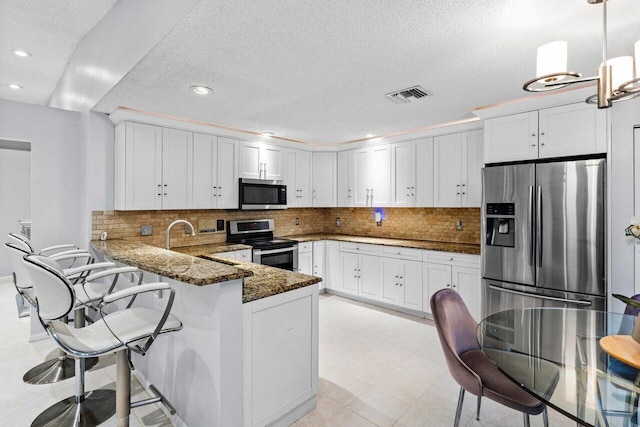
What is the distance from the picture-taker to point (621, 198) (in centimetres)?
264

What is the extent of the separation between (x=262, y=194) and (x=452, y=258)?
275 cm

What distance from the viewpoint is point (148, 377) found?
7.89 ft

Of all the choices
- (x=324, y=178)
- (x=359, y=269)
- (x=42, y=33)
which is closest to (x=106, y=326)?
(x=42, y=33)

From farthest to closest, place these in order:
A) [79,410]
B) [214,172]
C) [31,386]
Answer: [214,172] → [31,386] → [79,410]

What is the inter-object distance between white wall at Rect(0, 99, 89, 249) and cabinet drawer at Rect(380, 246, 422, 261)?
3.64 metres

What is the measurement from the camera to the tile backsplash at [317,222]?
145 inches

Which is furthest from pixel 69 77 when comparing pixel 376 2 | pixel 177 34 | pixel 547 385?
pixel 547 385

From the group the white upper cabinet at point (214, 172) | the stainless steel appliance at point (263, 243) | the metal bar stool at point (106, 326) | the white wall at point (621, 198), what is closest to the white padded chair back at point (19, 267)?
the metal bar stool at point (106, 326)

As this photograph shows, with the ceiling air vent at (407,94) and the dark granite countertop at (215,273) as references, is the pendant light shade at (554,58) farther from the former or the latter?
the dark granite countertop at (215,273)

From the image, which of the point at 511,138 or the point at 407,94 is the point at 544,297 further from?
the point at 407,94

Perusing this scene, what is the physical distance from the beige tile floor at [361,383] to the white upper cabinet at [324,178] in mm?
2236

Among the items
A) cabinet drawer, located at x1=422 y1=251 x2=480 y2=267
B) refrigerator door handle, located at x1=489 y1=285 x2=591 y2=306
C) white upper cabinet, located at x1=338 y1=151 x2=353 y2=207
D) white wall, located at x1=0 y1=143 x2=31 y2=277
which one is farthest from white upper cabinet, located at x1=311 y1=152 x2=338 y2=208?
white wall, located at x1=0 y1=143 x2=31 y2=277

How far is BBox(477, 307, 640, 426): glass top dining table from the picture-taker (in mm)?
1187

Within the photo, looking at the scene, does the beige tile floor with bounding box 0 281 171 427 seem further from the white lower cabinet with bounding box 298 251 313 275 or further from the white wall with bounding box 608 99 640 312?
the white wall with bounding box 608 99 640 312
